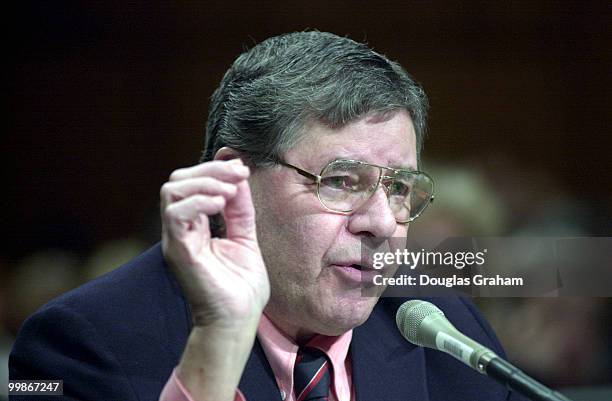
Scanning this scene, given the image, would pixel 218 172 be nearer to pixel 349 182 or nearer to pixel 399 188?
pixel 349 182

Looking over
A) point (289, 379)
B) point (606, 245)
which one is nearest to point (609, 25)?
point (606, 245)

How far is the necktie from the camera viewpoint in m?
1.58

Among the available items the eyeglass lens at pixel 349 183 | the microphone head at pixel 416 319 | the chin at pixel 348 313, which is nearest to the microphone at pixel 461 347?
the microphone head at pixel 416 319

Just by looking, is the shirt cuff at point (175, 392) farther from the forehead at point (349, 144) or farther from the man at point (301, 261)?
the forehead at point (349, 144)

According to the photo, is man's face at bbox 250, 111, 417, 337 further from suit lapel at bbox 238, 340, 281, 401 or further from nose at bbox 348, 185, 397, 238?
suit lapel at bbox 238, 340, 281, 401

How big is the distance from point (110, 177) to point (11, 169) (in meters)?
0.33

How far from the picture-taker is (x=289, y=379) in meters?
1.60

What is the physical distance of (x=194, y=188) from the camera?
114cm

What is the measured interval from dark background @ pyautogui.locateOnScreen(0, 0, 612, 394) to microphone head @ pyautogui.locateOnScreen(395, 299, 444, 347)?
148cm

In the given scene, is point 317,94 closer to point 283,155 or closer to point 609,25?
point 283,155

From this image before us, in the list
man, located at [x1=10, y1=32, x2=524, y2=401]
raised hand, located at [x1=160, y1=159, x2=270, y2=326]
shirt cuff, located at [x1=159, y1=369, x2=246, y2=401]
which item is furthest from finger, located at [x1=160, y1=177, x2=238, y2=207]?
man, located at [x1=10, y1=32, x2=524, y2=401]

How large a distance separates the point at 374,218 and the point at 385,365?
1.12 ft

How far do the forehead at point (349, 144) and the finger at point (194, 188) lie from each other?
17.3 inches

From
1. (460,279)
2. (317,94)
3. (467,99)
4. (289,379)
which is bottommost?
(289,379)
